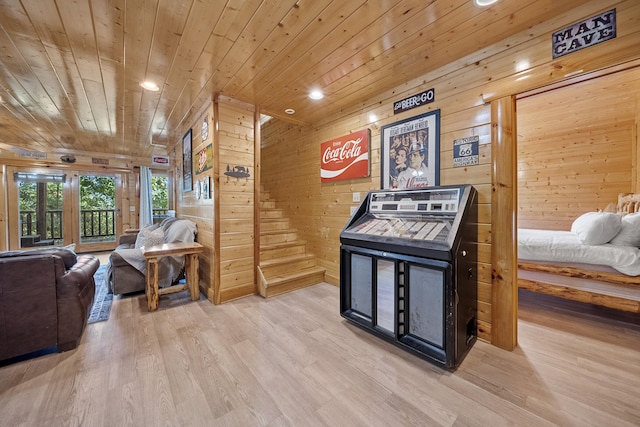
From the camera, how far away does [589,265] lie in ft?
7.91

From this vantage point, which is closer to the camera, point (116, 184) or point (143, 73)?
point (143, 73)

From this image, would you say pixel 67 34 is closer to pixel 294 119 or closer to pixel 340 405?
pixel 294 119

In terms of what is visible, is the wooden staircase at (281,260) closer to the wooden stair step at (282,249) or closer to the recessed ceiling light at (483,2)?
the wooden stair step at (282,249)

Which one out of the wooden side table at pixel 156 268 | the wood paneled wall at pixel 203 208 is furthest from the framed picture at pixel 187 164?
the wooden side table at pixel 156 268

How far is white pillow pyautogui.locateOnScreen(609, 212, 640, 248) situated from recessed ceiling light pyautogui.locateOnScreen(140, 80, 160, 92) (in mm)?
5077

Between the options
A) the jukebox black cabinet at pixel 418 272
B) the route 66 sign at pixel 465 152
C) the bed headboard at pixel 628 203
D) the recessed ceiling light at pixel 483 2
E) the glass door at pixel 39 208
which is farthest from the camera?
the glass door at pixel 39 208

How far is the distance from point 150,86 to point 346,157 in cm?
238

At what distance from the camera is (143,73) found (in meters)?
2.38

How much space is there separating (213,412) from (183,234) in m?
2.54

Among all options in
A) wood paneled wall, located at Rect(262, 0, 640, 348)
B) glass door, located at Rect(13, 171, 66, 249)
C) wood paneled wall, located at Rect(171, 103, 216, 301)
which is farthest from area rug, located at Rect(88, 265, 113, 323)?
glass door, located at Rect(13, 171, 66, 249)

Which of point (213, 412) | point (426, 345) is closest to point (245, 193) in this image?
point (213, 412)

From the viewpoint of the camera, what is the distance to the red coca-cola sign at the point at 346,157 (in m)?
2.99

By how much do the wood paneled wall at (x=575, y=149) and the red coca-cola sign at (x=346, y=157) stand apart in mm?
2685

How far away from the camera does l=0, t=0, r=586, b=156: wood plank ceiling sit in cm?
160
